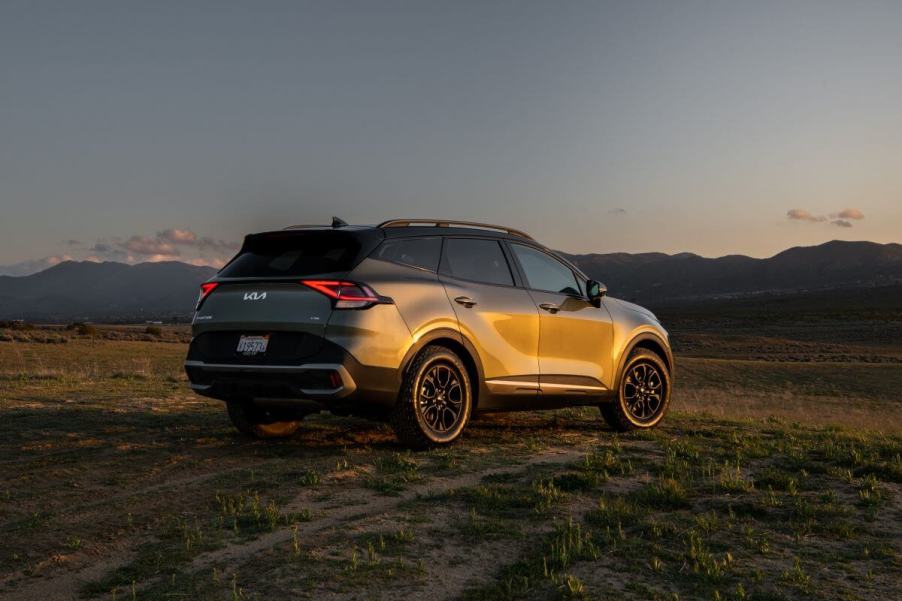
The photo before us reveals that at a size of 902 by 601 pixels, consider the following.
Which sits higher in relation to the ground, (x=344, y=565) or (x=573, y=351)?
(x=573, y=351)

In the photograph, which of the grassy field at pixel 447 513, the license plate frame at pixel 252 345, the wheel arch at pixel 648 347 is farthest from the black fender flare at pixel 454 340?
the wheel arch at pixel 648 347

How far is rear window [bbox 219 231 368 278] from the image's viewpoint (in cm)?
728

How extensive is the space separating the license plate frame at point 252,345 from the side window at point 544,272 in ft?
9.24

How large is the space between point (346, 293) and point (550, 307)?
250 cm

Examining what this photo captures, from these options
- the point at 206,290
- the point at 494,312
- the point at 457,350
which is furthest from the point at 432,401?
the point at 206,290

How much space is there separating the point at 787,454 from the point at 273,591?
17.2 feet

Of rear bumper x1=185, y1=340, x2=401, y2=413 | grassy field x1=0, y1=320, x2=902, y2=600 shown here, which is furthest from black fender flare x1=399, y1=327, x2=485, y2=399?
grassy field x1=0, y1=320, x2=902, y2=600

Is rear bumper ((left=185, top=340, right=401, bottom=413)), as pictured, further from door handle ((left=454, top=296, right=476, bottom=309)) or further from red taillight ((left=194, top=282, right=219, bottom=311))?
door handle ((left=454, top=296, right=476, bottom=309))

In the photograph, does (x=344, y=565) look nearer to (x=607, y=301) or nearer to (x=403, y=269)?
(x=403, y=269)

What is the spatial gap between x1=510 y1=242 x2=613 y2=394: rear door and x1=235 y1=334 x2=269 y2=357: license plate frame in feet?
9.02

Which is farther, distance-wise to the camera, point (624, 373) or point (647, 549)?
point (624, 373)

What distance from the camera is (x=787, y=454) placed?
7789mm

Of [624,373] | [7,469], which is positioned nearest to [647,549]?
[624,373]

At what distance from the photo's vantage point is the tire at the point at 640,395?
30.8 feet
